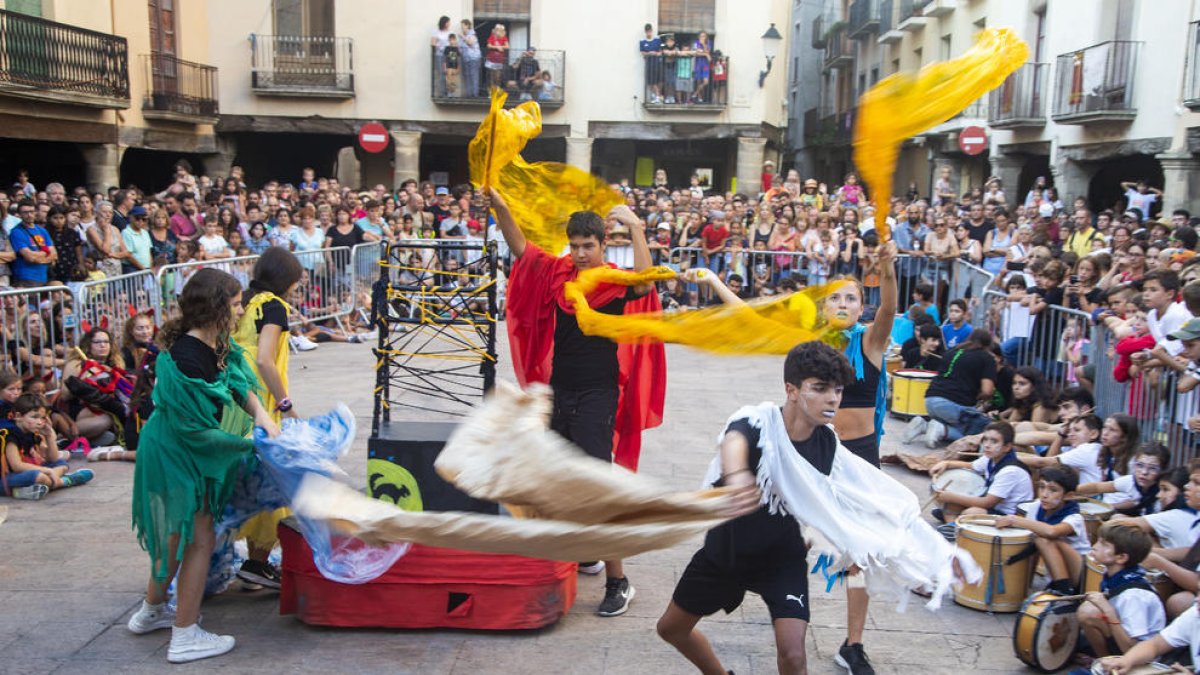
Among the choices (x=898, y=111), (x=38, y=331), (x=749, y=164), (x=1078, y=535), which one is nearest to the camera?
(x=898, y=111)

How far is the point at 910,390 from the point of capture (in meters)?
9.62

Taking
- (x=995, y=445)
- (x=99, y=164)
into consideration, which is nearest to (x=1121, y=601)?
(x=995, y=445)

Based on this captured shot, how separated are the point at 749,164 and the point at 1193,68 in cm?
1079

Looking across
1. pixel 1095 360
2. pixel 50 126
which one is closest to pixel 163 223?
pixel 50 126

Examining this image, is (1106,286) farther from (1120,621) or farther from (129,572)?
(129,572)

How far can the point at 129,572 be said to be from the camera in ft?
18.4

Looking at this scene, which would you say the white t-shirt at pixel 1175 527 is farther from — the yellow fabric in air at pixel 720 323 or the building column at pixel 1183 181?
the building column at pixel 1183 181

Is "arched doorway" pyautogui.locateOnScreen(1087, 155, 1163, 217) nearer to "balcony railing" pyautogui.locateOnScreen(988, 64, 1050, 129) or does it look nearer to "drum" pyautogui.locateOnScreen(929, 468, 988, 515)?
"balcony railing" pyautogui.locateOnScreen(988, 64, 1050, 129)

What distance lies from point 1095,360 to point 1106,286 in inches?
55.5

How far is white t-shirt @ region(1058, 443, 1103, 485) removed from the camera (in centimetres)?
640

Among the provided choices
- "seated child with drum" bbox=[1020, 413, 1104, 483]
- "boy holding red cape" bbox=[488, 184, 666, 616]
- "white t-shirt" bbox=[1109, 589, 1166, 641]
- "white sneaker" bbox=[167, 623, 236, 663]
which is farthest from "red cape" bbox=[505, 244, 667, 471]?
"seated child with drum" bbox=[1020, 413, 1104, 483]

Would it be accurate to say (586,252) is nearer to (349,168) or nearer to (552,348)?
(552,348)

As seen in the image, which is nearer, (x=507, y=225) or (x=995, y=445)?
(x=507, y=225)

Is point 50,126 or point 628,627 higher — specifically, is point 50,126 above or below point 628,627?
above
